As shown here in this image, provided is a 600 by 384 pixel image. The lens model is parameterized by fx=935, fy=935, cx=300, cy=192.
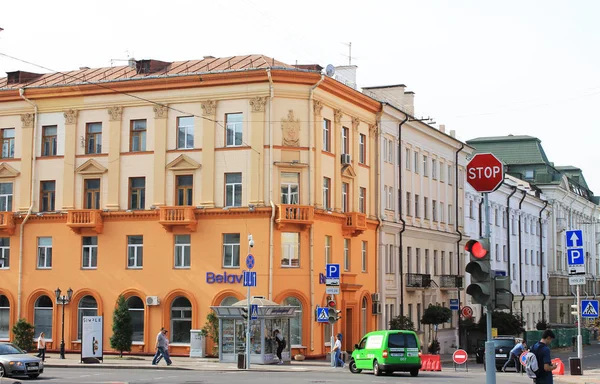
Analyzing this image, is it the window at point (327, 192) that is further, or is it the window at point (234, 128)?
the window at point (327, 192)

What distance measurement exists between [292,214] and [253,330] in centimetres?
679

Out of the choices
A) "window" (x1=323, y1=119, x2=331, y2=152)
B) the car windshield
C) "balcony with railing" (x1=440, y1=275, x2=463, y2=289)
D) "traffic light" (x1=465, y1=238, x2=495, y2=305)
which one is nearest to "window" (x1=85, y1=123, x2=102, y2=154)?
"window" (x1=323, y1=119, x2=331, y2=152)

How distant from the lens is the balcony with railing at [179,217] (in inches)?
1836

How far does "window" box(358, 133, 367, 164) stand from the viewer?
5311 cm

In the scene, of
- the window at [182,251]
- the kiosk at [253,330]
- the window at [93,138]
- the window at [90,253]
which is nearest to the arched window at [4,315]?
the window at [90,253]

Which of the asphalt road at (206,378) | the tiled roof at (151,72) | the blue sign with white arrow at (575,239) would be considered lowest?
the asphalt road at (206,378)

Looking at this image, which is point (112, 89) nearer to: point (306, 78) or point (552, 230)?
point (306, 78)

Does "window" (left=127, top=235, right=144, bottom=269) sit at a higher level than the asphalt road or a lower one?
higher

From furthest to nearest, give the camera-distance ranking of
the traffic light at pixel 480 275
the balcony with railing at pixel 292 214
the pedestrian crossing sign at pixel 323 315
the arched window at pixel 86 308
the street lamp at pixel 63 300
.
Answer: the arched window at pixel 86 308 → the balcony with railing at pixel 292 214 → the street lamp at pixel 63 300 → the pedestrian crossing sign at pixel 323 315 → the traffic light at pixel 480 275

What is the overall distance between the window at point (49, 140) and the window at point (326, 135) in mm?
14727

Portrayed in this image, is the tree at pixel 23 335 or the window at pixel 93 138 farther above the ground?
the window at pixel 93 138

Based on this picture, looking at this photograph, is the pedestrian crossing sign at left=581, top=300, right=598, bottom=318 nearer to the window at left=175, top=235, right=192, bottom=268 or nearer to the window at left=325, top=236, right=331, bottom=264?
the window at left=325, top=236, right=331, bottom=264

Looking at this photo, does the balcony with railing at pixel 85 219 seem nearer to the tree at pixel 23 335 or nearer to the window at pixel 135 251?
the window at pixel 135 251

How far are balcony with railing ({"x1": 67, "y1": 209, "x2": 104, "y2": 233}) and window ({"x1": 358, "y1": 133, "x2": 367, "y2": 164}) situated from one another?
48.9ft
